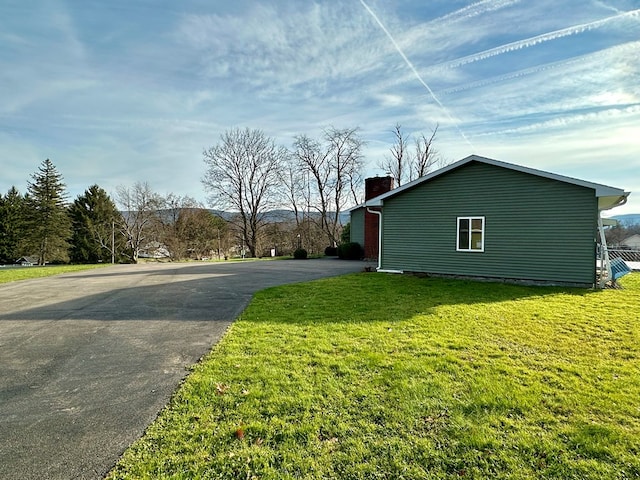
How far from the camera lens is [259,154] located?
122 ft

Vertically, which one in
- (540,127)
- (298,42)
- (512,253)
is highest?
(298,42)

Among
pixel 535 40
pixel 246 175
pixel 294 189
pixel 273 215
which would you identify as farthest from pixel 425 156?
pixel 535 40

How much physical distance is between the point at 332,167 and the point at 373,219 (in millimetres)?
15281

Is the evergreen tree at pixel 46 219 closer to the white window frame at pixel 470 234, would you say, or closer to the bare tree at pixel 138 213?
the bare tree at pixel 138 213

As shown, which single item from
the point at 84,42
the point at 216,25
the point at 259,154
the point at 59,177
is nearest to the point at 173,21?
the point at 216,25

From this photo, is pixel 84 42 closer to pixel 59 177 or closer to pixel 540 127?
pixel 540 127

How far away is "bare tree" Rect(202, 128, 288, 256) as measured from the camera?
36.7 metres

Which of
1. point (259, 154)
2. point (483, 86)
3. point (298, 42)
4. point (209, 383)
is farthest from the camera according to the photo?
point (259, 154)

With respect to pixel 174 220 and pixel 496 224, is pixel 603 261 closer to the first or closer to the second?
pixel 496 224

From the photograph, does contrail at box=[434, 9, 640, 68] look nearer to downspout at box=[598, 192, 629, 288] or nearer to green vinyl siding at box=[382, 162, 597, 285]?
green vinyl siding at box=[382, 162, 597, 285]

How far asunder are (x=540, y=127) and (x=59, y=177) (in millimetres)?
47524

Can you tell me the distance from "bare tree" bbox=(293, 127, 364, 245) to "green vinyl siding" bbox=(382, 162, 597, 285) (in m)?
21.5

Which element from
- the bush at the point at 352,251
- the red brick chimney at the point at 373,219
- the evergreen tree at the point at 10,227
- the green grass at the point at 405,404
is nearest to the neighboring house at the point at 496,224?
the green grass at the point at 405,404

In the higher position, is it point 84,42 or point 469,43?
point 469,43
